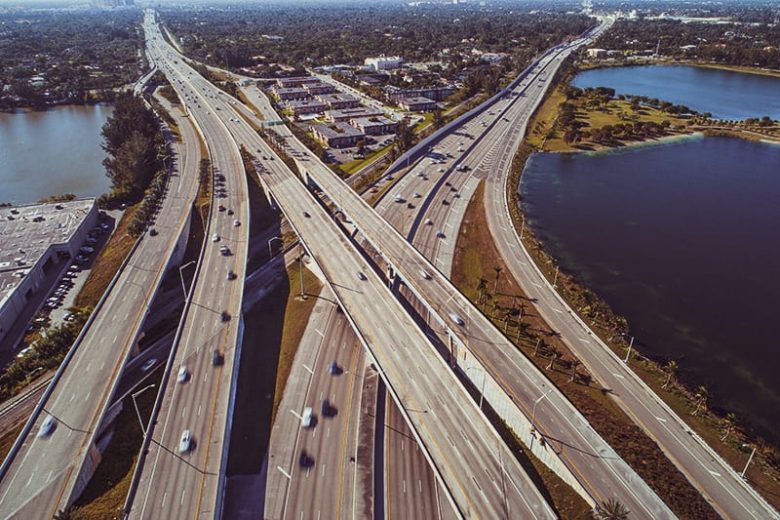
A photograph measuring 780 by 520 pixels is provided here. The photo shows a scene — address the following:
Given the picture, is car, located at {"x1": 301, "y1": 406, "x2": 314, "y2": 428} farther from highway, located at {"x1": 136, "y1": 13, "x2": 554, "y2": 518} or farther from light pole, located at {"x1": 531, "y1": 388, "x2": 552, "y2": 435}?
light pole, located at {"x1": 531, "y1": 388, "x2": 552, "y2": 435}

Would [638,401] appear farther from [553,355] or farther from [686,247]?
[686,247]

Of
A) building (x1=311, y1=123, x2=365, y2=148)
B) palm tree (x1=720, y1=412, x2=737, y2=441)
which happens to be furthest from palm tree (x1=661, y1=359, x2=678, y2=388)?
building (x1=311, y1=123, x2=365, y2=148)

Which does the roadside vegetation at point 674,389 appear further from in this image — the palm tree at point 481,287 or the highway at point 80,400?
the highway at point 80,400

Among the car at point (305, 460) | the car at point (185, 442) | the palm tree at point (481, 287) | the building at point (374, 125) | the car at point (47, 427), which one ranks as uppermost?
the building at point (374, 125)

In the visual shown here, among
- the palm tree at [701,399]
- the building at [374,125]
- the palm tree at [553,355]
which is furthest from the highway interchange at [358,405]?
the building at [374,125]

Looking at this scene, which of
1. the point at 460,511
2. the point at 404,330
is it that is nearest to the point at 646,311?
the point at 404,330

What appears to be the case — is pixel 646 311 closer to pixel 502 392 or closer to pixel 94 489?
pixel 502 392
